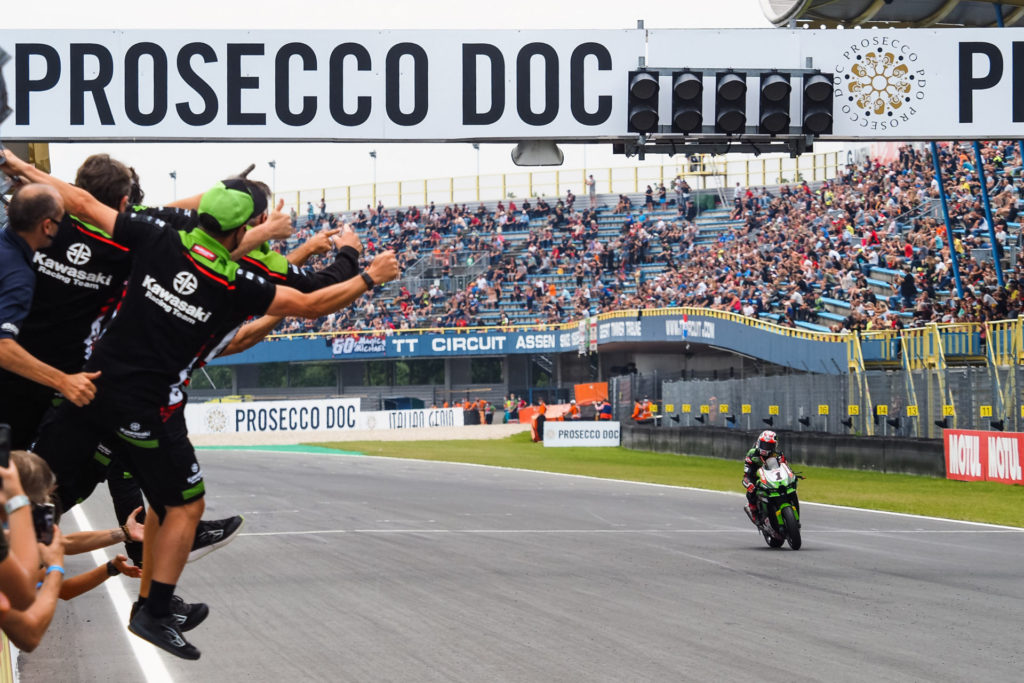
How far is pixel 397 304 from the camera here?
65.3 metres

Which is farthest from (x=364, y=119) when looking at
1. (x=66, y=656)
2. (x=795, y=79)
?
(x=66, y=656)

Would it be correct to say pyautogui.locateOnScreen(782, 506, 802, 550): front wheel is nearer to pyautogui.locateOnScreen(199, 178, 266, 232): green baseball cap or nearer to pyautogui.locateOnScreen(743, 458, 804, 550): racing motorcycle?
pyautogui.locateOnScreen(743, 458, 804, 550): racing motorcycle

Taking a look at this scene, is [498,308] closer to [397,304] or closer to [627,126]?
[397,304]

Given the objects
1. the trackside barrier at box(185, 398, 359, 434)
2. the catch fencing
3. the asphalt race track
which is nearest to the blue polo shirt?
the asphalt race track

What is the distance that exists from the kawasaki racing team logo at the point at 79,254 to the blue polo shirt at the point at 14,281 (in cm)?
38

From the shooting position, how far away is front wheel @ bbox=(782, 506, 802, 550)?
52.4 feet

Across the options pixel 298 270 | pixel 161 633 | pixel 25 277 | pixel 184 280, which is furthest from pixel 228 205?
pixel 161 633

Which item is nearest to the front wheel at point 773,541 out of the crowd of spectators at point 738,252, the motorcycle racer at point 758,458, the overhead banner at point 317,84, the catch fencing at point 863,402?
the motorcycle racer at point 758,458

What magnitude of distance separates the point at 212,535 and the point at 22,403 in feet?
3.83

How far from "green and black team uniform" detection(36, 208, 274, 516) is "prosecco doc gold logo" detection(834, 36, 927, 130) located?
10.9 meters

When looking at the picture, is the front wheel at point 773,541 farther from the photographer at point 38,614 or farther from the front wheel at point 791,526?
the photographer at point 38,614

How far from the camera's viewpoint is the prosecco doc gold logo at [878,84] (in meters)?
15.2

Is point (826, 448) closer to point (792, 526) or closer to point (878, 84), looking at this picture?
point (792, 526)

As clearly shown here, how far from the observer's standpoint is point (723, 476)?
30766 mm
